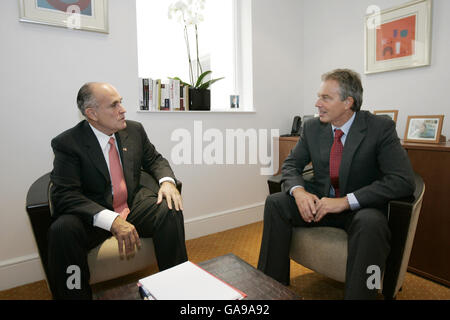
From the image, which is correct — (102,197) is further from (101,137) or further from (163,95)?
(163,95)

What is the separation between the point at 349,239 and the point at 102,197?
136 cm

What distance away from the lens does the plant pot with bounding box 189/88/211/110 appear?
2592mm

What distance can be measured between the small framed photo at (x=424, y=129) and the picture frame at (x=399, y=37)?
487 mm

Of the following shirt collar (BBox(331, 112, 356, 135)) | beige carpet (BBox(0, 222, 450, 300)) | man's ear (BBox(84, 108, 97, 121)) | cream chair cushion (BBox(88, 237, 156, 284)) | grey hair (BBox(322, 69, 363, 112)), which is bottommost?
beige carpet (BBox(0, 222, 450, 300))

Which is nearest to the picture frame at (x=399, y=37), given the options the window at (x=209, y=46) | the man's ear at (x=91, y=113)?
the window at (x=209, y=46)

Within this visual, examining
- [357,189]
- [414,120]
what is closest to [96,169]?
[357,189]

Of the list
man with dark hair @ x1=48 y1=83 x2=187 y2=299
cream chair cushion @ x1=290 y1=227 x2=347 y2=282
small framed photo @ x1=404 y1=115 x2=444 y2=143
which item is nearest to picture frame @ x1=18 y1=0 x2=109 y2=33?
man with dark hair @ x1=48 y1=83 x2=187 y2=299

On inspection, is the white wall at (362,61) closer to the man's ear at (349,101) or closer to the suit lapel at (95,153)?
the man's ear at (349,101)

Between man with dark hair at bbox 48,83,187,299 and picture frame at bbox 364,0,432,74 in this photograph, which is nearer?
man with dark hair at bbox 48,83,187,299

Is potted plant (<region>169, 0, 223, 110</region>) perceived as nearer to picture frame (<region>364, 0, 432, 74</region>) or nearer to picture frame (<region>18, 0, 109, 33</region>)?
picture frame (<region>18, 0, 109, 33</region>)

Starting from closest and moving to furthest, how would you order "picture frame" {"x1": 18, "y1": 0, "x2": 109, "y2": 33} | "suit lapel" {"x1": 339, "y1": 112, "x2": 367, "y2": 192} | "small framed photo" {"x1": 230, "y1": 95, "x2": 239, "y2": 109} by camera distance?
"suit lapel" {"x1": 339, "y1": 112, "x2": 367, "y2": 192} → "picture frame" {"x1": 18, "y1": 0, "x2": 109, "y2": 33} → "small framed photo" {"x1": 230, "y1": 95, "x2": 239, "y2": 109}

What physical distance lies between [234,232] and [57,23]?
2244 millimetres

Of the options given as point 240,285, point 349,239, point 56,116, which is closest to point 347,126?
point 349,239

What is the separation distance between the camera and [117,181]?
173cm
